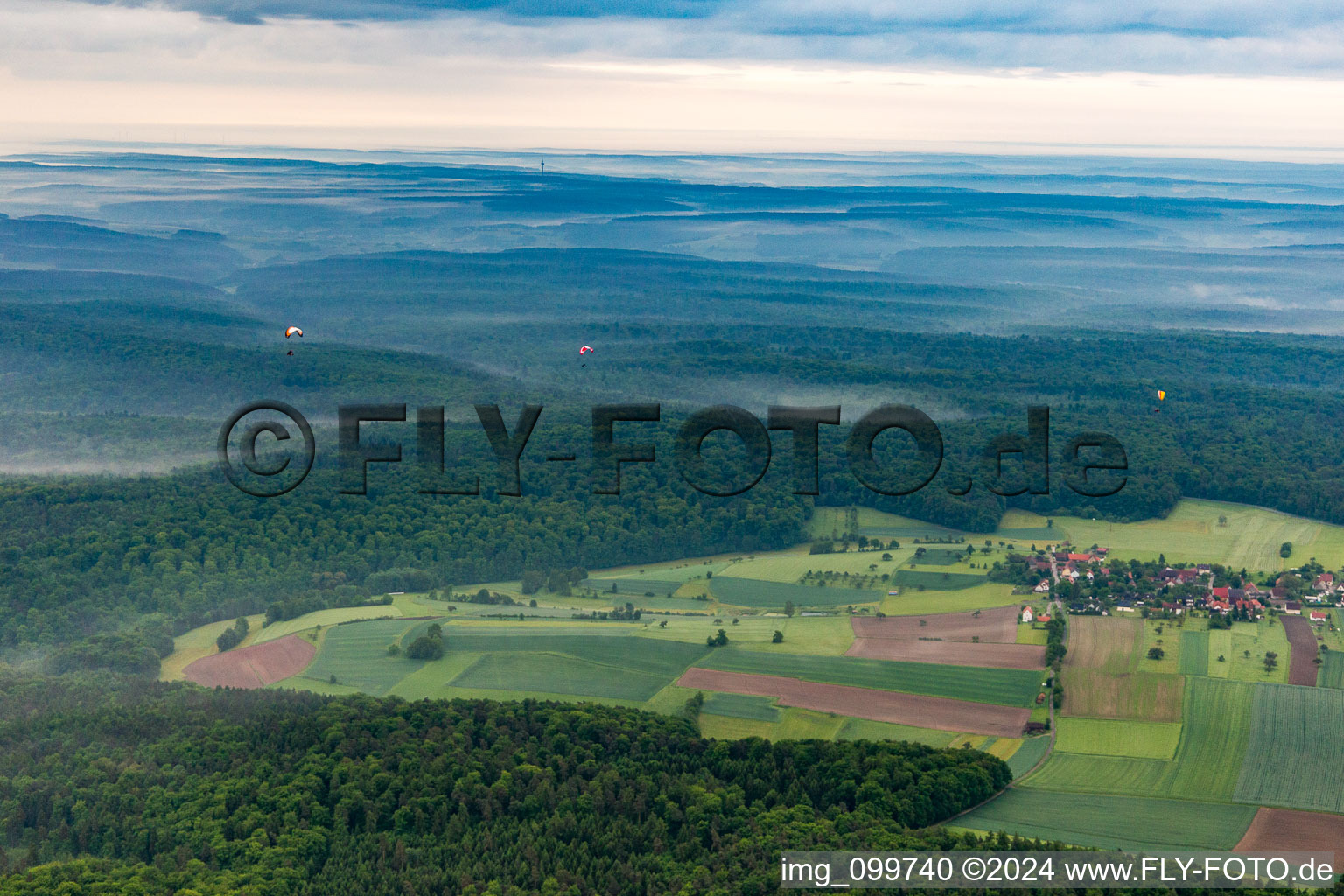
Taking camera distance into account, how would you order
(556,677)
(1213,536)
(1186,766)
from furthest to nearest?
(1213,536) < (556,677) < (1186,766)

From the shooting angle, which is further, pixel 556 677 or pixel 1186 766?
pixel 556 677

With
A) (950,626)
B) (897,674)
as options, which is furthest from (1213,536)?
(897,674)

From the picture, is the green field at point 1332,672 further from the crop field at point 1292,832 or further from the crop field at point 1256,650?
the crop field at point 1292,832

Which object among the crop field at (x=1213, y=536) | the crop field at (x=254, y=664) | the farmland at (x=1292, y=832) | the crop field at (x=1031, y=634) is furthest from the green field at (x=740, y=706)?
the crop field at (x=1213, y=536)

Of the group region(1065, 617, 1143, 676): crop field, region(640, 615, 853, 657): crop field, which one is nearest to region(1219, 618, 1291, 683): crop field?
region(1065, 617, 1143, 676): crop field

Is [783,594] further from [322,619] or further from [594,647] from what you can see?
[322,619]

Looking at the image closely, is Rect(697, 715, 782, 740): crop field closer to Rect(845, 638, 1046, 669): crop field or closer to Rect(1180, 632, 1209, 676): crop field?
Rect(845, 638, 1046, 669): crop field
